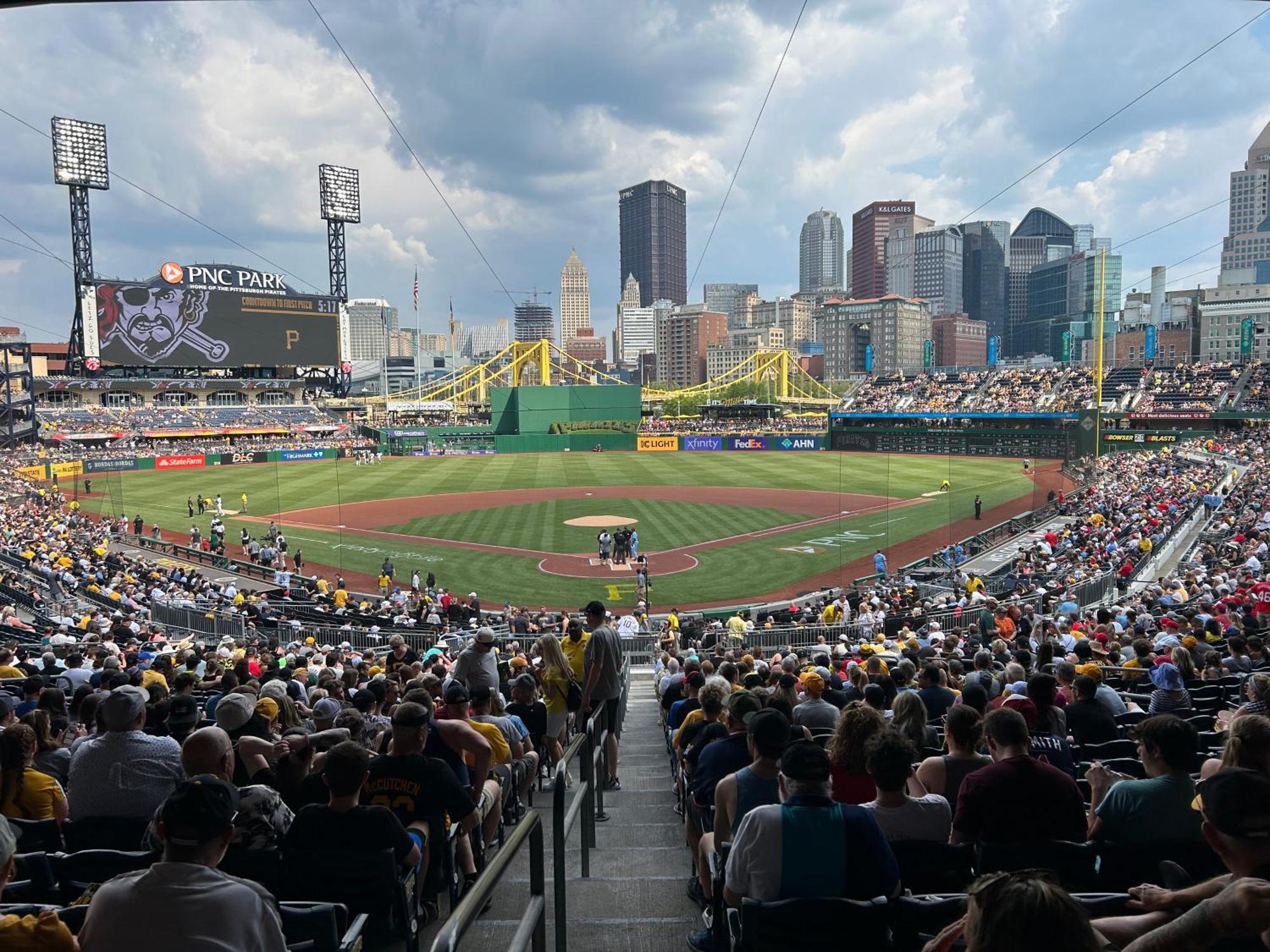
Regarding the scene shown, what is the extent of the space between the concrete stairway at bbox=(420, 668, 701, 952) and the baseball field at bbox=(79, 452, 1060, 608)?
16881 millimetres

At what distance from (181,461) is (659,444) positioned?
145 ft

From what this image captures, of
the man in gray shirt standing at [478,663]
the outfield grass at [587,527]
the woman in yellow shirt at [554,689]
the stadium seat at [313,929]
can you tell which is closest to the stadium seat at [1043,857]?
the stadium seat at [313,929]

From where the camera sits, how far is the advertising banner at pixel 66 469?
141 feet

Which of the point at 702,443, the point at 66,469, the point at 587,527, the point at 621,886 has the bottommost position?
the point at 587,527

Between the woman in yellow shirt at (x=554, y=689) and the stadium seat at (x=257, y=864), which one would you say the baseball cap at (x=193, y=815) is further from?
the woman in yellow shirt at (x=554, y=689)

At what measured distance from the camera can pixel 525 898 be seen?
5.06 metres

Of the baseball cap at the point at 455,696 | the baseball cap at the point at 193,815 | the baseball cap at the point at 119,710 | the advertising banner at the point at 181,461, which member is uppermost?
the baseball cap at the point at 193,815

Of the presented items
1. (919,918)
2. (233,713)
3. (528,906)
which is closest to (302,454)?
(233,713)

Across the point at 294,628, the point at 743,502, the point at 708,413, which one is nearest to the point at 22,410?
the point at 743,502

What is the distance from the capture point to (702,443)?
289 ft

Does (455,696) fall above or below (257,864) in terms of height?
above

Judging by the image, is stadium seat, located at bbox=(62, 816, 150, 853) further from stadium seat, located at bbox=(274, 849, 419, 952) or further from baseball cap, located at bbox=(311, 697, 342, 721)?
baseball cap, located at bbox=(311, 697, 342, 721)

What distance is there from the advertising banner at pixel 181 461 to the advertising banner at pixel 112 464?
1.95 metres

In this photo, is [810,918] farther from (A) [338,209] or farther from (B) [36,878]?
(A) [338,209]
